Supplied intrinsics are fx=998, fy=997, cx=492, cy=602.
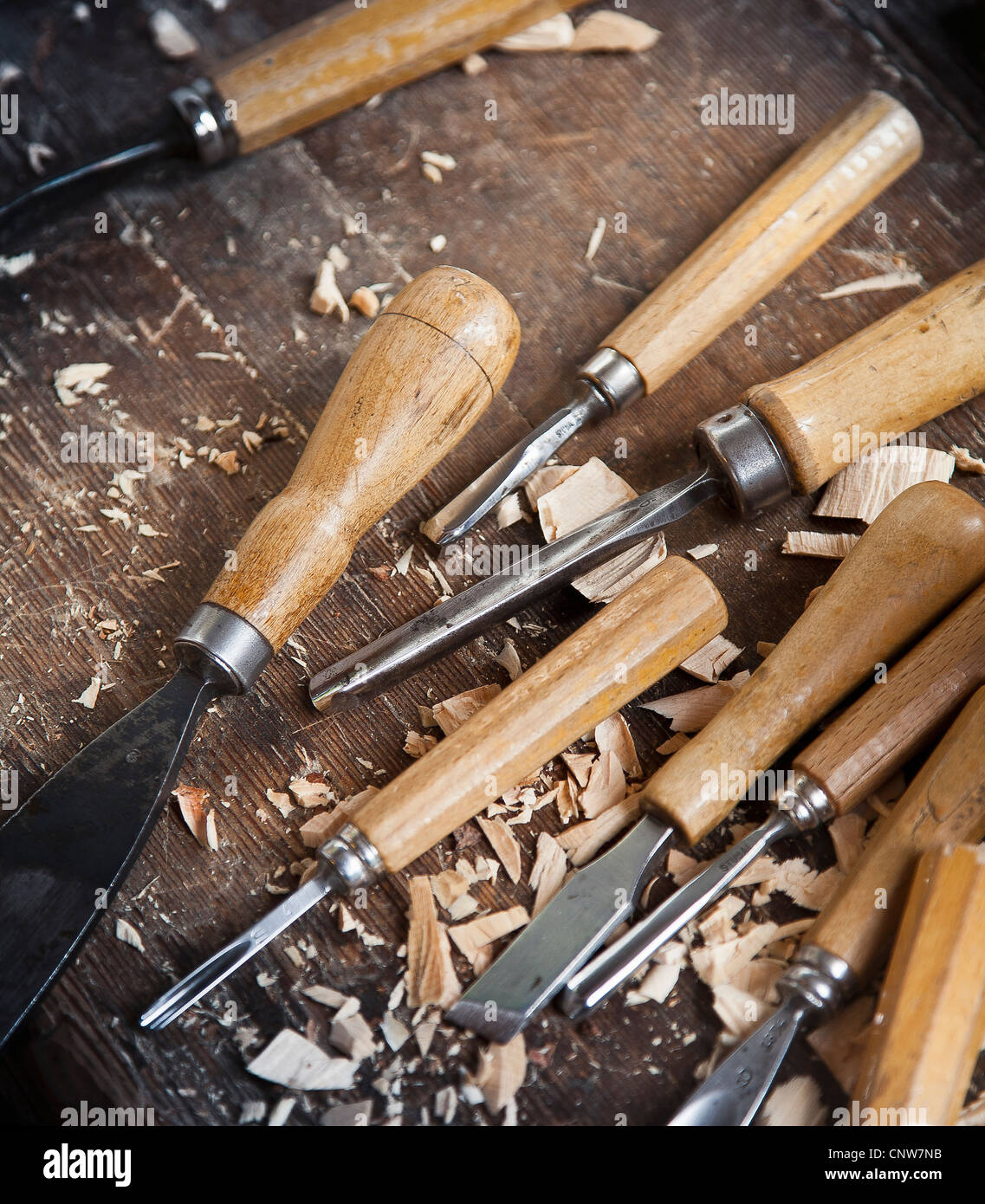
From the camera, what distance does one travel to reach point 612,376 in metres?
1.46

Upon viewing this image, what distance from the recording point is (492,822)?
1.27 metres

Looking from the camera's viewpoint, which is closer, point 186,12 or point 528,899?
point 528,899

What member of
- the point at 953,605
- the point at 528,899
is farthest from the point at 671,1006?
the point at 953,605

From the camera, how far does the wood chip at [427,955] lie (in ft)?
3.83

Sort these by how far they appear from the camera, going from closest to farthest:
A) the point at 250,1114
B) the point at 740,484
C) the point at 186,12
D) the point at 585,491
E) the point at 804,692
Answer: the point at 250,1114
the point at 804,692
the point at 740,484
the point at 585,491
the point at 186,12

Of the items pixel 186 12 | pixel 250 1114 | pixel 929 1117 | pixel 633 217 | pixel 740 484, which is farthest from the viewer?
pixel 186 12

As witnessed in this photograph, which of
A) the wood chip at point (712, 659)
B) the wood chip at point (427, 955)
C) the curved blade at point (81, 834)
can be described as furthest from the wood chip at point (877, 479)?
the curved blade at point (81, 834)

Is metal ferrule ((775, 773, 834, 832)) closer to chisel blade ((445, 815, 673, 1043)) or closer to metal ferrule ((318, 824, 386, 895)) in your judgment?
chisel blade ((445, 815, 673, 1043))

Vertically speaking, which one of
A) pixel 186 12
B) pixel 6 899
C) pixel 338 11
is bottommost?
pixel 6 899

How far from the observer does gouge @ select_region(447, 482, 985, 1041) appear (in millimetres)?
1140

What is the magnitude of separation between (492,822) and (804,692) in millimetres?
420

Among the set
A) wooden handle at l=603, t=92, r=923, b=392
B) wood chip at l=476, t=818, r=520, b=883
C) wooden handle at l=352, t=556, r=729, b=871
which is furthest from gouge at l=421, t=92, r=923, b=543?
wood chip at l=476, t=818, r=520, b=883

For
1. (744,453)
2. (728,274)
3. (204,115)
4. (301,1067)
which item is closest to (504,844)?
(301,1067)

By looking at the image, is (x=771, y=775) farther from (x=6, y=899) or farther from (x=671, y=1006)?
(x=6, y=899)
